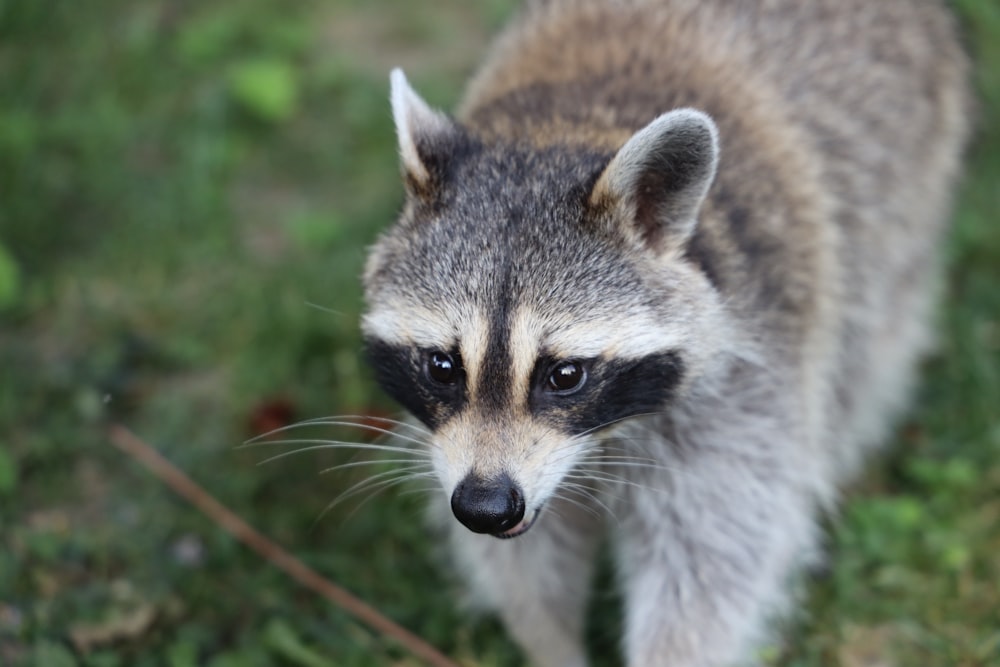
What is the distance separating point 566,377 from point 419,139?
72 cm

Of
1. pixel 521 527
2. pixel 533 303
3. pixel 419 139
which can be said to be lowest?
pixel 521 527

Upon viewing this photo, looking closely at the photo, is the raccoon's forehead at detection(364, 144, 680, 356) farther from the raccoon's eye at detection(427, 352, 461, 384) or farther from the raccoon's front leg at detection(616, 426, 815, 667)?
the raccoon's front leg at detection(616, 426, 815, 667)

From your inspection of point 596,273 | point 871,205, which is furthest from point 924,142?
point 596,273

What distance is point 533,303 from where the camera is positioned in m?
2.62

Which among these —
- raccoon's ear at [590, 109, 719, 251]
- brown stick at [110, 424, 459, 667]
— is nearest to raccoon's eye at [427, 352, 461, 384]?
raccoon's ear at [590, 109, 719, 251]

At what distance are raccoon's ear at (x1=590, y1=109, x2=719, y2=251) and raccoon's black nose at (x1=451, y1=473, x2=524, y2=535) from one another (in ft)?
2.21

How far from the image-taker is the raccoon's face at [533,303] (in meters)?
2.62

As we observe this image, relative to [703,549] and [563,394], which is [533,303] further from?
[703,549]

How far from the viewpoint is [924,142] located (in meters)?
4.12

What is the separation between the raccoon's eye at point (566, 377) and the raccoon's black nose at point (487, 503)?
0.78 ft

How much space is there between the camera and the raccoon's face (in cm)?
262

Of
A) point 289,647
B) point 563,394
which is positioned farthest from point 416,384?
point 289,647

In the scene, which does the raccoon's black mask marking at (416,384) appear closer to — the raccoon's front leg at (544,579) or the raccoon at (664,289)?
the raccoon at (664,289)

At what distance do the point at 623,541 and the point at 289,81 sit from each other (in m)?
3.19
